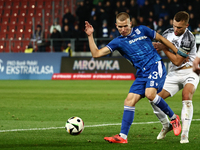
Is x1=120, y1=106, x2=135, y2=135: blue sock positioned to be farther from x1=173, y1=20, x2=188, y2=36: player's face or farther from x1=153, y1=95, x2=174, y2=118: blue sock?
x1=173, y1=20, x2=188, y2=36: player's face

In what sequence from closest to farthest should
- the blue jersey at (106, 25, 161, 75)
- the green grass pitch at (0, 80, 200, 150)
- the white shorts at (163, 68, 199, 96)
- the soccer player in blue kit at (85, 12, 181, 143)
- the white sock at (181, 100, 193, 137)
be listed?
1. the green grass pitch at (0, 80, 200, 150)
2. the white sock at (181, 100, 193, 137)
3. the soccer player in blue kit at (85, 12, 181, 143)
4. the blue jersey at (106, 25, 161, 75)
5. the white shorts at (163, 68, 199, 96)

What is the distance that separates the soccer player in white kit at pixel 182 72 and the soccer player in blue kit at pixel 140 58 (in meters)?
0.14

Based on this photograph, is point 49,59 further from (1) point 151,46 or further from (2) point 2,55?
(1) point 151,46

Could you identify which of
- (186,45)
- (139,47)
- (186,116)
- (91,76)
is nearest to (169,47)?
(186,45)

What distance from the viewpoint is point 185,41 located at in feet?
18.7

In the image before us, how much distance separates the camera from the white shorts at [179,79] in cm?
585

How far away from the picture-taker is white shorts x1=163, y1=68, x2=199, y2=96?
5852 millimetres

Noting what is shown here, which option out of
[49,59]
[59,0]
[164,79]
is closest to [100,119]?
[164,79]

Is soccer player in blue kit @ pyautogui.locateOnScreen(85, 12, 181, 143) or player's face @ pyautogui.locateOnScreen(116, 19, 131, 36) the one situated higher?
player's face @ pyautogui.locateOnScreen(116, 19, 131, 36)

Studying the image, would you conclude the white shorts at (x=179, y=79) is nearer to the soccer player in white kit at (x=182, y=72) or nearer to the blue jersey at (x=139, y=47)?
the soccer player in white kit at (x=182, y=72)

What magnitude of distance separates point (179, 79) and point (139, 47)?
887mm

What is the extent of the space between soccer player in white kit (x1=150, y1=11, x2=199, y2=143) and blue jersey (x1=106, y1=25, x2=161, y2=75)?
14cm

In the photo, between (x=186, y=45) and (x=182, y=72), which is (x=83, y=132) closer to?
(x=182, y=72)

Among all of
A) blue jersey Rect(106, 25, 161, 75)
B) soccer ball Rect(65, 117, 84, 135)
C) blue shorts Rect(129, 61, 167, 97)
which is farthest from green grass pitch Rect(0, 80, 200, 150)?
blue jersey Rect(106, 25, 161, 75)
